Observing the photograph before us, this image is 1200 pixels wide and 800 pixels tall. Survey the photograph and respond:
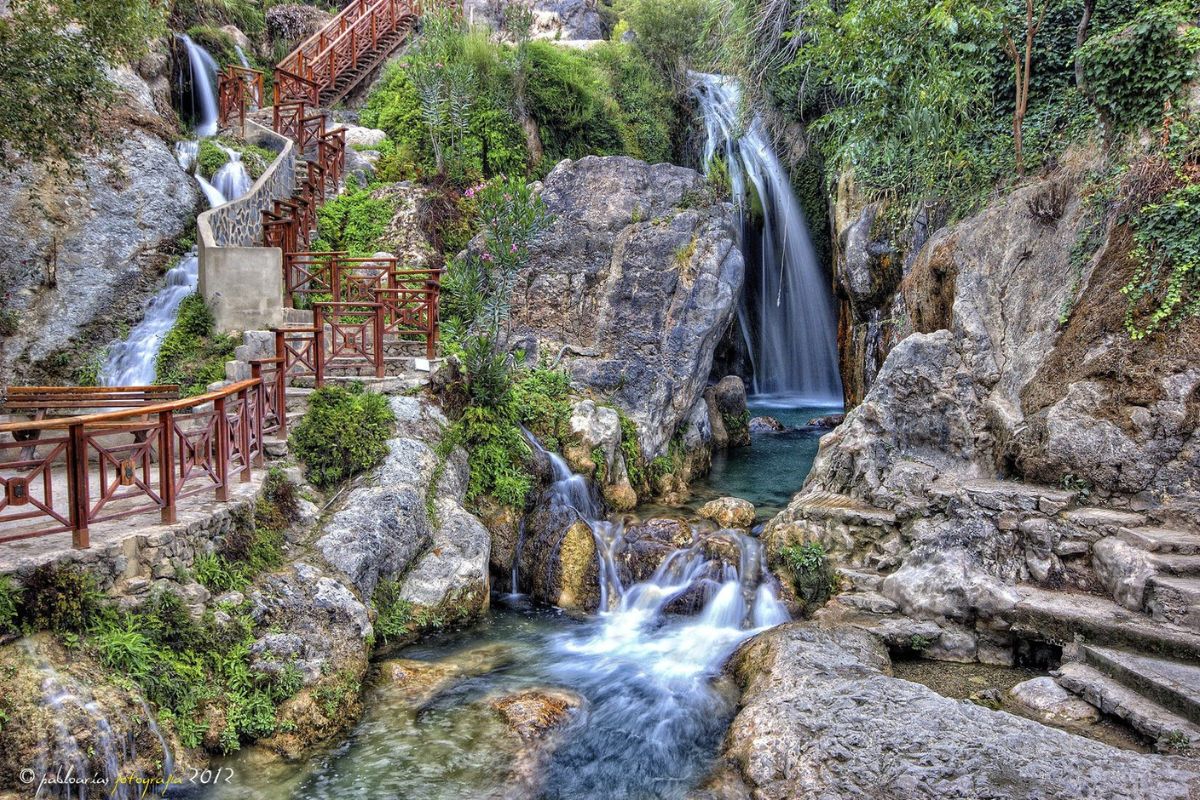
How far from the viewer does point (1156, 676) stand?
580 cm

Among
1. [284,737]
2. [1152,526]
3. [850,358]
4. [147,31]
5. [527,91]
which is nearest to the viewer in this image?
[284,737]

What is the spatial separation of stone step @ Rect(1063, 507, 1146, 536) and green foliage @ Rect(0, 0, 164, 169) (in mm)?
→ 12744

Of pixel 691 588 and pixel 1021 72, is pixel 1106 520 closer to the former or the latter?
pixel 691 588

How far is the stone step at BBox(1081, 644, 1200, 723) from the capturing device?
547 centimetres

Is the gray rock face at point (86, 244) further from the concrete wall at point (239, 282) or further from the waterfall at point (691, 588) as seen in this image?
the waterfall at point (691, 588)

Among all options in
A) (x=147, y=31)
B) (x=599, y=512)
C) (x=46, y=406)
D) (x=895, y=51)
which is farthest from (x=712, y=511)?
(x=147, y=31)

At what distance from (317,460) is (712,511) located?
600 cm

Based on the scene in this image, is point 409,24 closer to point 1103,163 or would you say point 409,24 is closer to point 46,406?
point 46,406

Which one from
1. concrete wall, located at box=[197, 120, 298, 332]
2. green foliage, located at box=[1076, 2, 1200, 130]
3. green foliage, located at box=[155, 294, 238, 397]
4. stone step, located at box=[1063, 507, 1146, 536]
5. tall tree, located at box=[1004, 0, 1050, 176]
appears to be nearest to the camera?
stone step, located at box=[1063, 507, 1146, 536]

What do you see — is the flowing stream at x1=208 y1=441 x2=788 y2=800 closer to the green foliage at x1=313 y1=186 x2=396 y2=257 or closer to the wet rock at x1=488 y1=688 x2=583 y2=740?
the wet rock at x1=488 y1=688 x2=583 y2=740

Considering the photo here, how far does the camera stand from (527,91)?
19.0 meters

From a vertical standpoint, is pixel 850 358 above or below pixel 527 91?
below

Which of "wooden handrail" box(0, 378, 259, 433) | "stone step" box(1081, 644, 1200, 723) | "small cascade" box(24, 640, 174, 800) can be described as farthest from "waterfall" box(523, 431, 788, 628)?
"small cascade" box(24, 640, 174, 800)

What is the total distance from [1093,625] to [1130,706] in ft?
3.69
